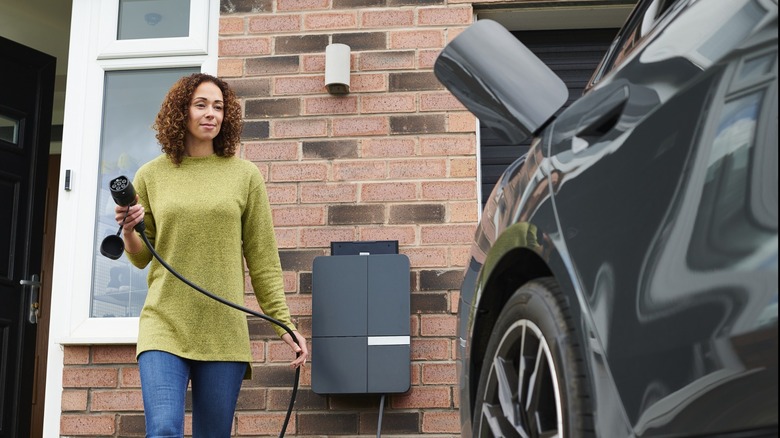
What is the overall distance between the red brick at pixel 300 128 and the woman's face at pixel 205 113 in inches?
49.2

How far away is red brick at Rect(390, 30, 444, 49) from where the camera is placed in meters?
5.08

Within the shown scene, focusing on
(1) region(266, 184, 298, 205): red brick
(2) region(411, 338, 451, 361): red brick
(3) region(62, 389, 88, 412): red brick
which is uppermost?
(1) region(266, 184, 298, 205): red brick

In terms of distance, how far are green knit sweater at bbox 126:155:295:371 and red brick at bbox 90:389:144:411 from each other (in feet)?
4.76

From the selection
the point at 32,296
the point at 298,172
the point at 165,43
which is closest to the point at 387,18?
the point at 298,172

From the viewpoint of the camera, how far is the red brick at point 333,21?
16.9 ft

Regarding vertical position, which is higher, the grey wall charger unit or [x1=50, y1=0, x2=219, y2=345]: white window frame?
[x1=50, y1=0, x2=219, y2=345]: white window frame

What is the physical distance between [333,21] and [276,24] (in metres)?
0.28

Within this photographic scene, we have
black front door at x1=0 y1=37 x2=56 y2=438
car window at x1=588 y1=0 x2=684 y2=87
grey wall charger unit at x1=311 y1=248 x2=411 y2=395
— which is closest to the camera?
car window at x1=588 y1=0 x2=684 y2=87

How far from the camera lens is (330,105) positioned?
16.6 ft

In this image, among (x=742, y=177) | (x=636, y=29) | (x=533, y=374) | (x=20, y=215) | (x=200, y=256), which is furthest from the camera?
(x=20, y=215)

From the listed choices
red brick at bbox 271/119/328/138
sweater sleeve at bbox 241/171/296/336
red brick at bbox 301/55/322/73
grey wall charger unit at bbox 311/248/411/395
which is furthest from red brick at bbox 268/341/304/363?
red brick at bbox 301/55/322/73

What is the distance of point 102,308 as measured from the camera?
5008mm

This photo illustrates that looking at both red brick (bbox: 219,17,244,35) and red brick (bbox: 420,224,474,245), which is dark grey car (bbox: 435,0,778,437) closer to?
red brick (bbox: 420,224,474,245)

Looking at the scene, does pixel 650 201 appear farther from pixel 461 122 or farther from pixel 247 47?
pixel 247 47
